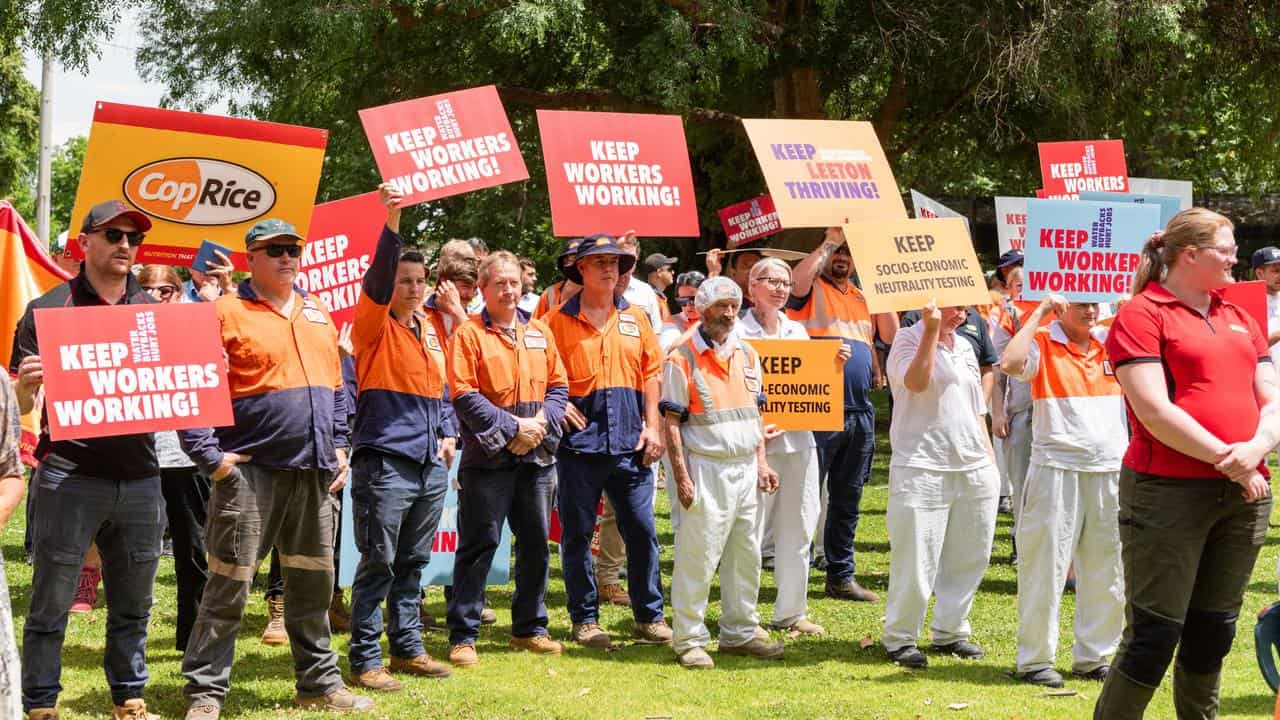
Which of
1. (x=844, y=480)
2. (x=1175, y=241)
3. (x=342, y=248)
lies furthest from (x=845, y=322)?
(x=1175, y=241)

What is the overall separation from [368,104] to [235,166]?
11703 millimetres

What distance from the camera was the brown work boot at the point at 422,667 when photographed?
7.24 meters

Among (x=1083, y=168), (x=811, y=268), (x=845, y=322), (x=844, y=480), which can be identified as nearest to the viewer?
(x=811, y=268)

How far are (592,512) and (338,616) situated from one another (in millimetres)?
1832

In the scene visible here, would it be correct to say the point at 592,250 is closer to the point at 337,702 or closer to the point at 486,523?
the point at 486,523

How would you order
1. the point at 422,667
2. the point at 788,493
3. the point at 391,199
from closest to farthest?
the point at 391,199 < the point at 422,667 < the point at 788,493

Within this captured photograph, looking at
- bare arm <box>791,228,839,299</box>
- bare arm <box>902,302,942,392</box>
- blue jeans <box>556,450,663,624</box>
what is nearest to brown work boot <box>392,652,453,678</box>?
blue jeans <box>556,450,663,624</box>

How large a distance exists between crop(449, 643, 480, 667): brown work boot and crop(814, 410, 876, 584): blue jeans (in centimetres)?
300

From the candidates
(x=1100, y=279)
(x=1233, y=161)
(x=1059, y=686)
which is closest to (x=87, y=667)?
(x=1059, y=686)

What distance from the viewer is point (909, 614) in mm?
7664

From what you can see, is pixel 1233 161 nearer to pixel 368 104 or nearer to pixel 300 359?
pixel 368 104

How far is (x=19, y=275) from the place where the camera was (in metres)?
7.35

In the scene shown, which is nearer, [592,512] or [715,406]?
[715,406]

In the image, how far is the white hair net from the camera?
7730 mm
